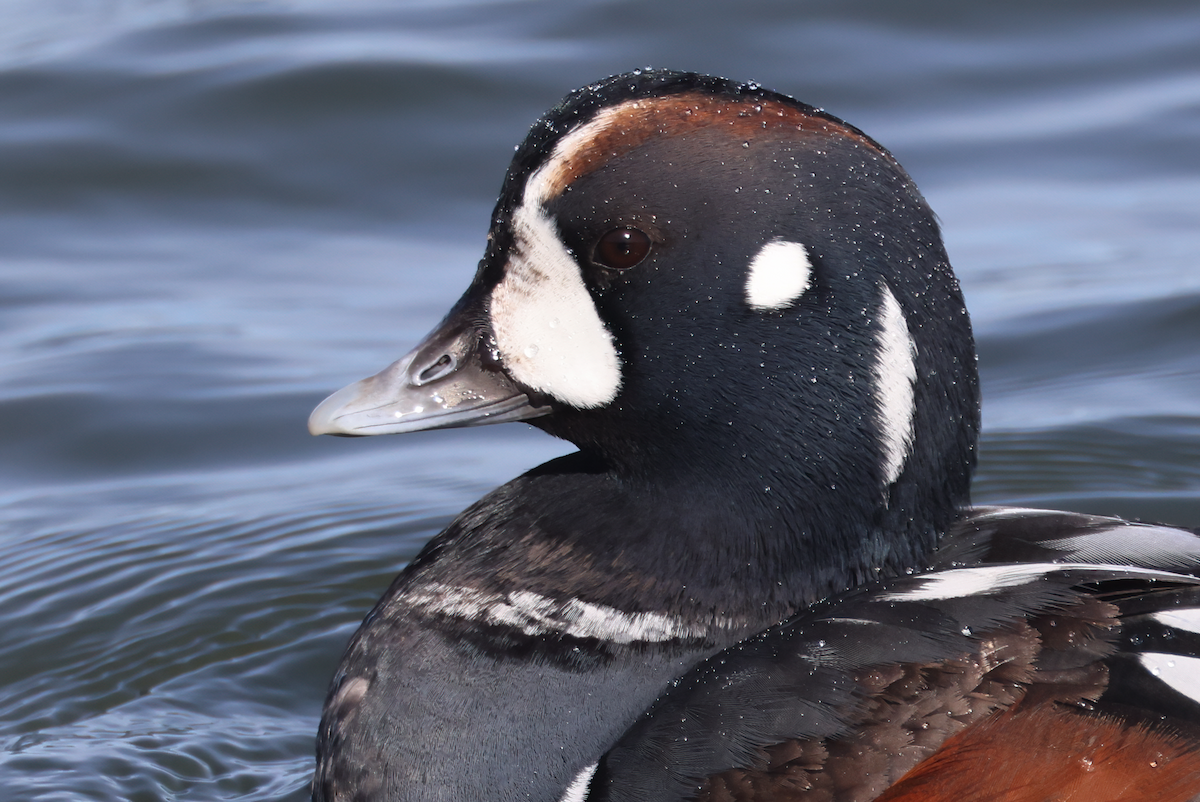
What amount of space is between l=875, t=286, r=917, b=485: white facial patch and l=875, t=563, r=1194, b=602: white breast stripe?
0.26 metres

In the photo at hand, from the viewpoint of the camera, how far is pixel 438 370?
132 inches

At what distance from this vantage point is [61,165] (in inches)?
301

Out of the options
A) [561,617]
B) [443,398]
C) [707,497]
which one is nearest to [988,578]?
[707,497]

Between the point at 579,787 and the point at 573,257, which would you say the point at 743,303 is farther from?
the point at 579,787

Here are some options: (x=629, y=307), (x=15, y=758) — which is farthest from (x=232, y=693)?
(x=629, y=307)

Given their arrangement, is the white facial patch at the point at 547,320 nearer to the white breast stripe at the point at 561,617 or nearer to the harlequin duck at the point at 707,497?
the harlequin duck at the point at 707,497

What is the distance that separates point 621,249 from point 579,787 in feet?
3.18

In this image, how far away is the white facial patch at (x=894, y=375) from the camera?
3.07 meters

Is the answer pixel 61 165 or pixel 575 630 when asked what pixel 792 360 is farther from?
pixel 61 165

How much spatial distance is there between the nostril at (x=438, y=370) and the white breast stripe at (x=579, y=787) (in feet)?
2.73

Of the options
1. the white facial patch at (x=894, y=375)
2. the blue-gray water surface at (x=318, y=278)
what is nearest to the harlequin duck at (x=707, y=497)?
the white facial patch at (x=894, y=375)

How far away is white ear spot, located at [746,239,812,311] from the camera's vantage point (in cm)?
309

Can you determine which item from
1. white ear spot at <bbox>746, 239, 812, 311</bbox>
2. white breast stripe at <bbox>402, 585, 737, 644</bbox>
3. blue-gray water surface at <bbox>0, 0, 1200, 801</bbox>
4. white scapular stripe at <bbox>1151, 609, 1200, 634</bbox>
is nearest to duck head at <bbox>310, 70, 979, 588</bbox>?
white ear spot at <bbox>746, 239, 812, 311</bbox>

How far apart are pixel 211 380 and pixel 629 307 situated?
131 inches
